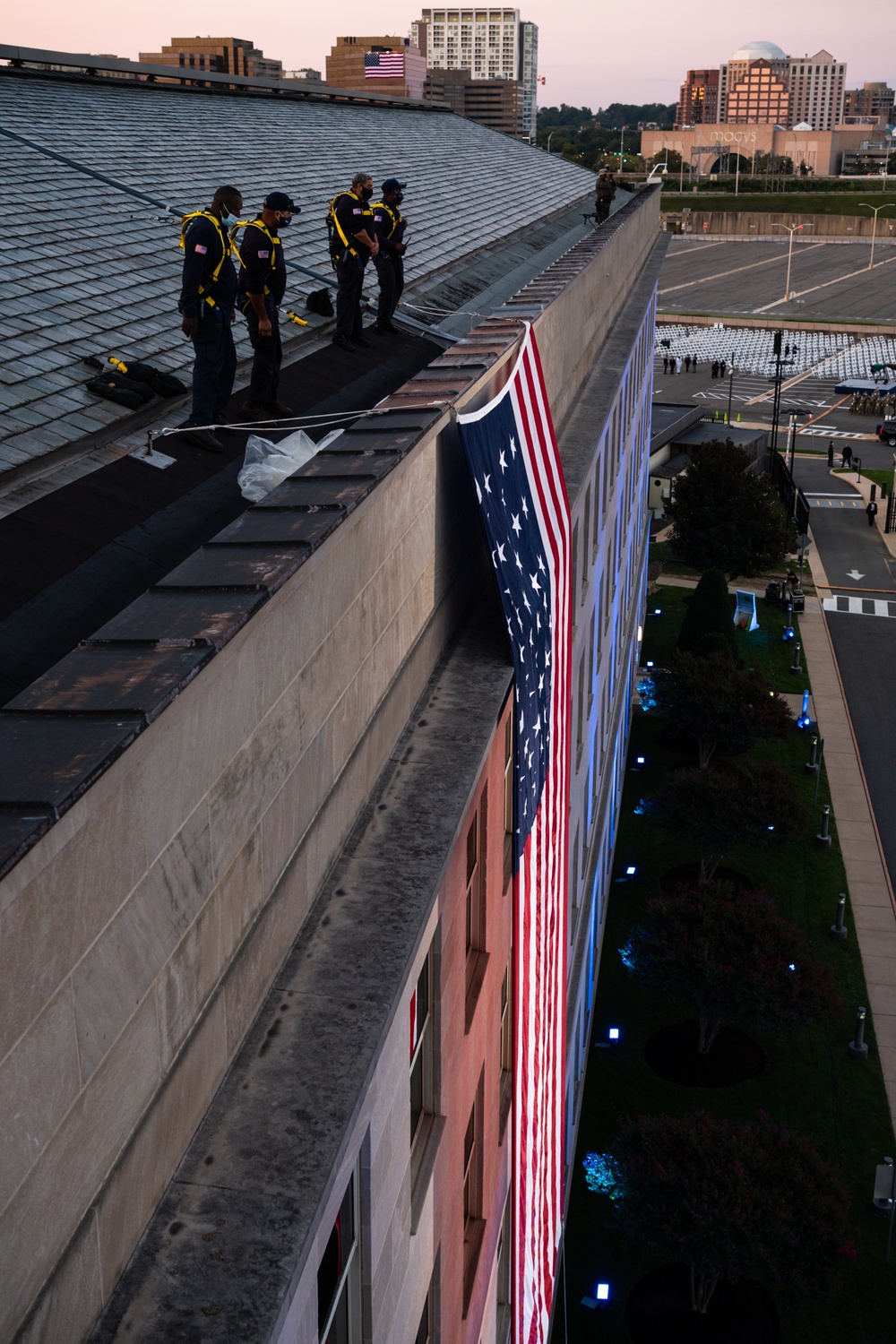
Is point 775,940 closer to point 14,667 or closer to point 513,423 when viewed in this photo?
point 513,423

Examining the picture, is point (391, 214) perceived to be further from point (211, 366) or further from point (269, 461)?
point (269, 461)

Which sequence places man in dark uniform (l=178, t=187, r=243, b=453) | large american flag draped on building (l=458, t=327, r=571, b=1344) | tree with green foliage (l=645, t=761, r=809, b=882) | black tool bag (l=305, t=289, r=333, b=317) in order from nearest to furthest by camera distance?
large american flag draped on building (l=458, t=327, r=571, b=1344)
man in dark uniform (l=178, t=187, r=243, b=453)
black tool bag (l=305, t=289, r=333, b=317)
tree with green foliage (l=645, t=761, r=809, b=882)

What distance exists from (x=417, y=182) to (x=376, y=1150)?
109ft

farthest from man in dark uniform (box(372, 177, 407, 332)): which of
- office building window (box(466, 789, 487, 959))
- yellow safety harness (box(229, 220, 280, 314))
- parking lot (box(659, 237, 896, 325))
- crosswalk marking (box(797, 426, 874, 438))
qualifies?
parking lot (box(659, 237, 896, 325))

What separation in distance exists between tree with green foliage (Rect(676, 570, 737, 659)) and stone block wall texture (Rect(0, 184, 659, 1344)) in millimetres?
35783

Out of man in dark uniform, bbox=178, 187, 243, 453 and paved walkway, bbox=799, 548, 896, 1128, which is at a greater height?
man in dark uniform, bbox=178, 187, 243, 453

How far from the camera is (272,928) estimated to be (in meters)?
6.96

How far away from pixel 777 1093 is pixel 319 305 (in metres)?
17.4

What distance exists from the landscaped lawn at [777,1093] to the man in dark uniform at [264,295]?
47.6 feet

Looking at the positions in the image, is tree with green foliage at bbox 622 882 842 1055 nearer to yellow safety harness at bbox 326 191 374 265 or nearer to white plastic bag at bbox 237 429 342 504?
yellow safety harness at bbox 326 191 374 265

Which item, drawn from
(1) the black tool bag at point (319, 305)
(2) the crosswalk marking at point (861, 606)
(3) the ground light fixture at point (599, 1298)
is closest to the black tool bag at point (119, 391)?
(1) the black tool bag at point (319, 305)

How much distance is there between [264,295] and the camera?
14.5m

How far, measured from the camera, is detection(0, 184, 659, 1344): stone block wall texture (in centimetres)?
433

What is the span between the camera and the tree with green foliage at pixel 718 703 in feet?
125
